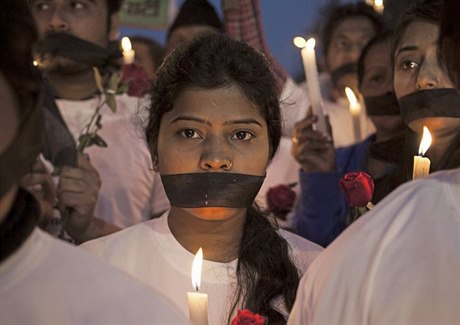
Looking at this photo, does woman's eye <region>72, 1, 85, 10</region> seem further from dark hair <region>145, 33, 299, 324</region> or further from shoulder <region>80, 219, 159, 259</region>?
shoulder <region>80, 219, 159, 259</region>

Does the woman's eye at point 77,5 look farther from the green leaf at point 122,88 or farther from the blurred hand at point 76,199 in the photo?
the blurred hand at point 76,199

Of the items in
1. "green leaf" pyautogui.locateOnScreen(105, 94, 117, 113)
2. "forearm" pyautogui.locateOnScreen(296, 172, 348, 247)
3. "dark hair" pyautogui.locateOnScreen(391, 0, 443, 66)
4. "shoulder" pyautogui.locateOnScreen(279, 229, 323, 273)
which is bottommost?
"forearm" pyautogui.locateOnScreen(296, 172, 348, 247)

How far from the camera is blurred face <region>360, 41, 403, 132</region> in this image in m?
4.48

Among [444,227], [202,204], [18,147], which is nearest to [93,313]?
[18,147]

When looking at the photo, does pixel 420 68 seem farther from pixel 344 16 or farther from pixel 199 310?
pixel 344 16

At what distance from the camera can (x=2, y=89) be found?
6.37 feet

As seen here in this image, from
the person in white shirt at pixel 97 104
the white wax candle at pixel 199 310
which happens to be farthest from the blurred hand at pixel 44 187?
the white wax candle at pixel 199 310

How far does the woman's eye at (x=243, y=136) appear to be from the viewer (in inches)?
136

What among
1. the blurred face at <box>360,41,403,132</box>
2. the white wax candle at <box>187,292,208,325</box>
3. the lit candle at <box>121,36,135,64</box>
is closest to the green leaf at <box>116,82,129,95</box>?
the lit candle at <box>121,36,135,64</box>

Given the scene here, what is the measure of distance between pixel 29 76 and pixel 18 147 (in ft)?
0.43

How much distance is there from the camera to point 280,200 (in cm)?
462

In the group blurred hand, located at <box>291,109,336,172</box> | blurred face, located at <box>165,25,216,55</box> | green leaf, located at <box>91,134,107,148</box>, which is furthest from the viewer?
blurred face, located at <box>165,25,216,55</box>

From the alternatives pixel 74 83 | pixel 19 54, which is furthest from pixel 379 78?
pixel 19 54

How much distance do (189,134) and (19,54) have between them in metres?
1.51
